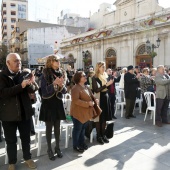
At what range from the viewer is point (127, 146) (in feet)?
14.4

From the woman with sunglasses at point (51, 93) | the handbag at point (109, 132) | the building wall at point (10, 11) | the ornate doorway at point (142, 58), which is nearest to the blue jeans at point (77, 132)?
the woman with sunglasses at point (51, 93)

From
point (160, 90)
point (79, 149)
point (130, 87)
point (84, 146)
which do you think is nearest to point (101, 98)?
point (84, 146)

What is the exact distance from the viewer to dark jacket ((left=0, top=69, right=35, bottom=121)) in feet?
9.96

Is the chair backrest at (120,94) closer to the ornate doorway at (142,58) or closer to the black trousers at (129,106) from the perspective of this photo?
the black trousers at (129,106)

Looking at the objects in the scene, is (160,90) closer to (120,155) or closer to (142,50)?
(120,155)

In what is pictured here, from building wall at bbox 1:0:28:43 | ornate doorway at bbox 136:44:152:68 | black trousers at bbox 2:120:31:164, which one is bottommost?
black trousers at bbox 2:120:31:164

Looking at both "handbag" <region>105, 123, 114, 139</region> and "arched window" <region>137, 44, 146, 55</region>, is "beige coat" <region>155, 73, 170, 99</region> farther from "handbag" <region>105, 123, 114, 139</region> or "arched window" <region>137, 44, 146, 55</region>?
"arched window" <region>137, 44, 146, 55</region>

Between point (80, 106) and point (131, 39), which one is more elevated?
point (131, 39)

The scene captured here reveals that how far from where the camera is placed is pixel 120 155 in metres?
3.93

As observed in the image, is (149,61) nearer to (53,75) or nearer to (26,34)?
(53,75)

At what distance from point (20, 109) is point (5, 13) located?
7295cm

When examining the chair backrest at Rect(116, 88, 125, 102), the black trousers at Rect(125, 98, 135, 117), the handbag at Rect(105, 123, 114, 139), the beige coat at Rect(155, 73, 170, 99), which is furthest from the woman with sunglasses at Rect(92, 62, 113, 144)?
the chair backrest at Rect(116, 88, 125, 102)

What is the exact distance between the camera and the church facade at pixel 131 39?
18.7m

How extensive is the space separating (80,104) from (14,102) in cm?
123
